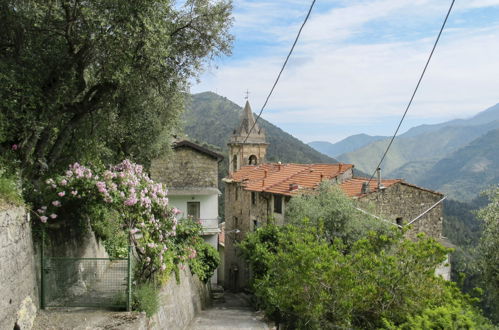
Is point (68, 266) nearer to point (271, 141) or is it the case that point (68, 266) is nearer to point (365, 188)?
point (365, 188)

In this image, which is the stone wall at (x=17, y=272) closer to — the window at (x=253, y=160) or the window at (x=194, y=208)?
the window at (x=194, y=208)

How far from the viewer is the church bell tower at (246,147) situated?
41750 mm

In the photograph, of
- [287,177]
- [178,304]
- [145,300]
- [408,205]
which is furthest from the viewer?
[287,177]

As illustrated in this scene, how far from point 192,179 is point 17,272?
20.3 m

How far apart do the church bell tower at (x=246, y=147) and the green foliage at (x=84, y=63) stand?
93.5ft

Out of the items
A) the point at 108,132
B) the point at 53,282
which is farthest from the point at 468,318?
the point at 108,132

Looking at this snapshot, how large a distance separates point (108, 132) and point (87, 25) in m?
5.27

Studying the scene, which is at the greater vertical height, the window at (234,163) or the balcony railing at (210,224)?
the window at (234,163)

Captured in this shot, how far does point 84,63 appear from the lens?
10461mm

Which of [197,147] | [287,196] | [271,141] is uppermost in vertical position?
[271,141]

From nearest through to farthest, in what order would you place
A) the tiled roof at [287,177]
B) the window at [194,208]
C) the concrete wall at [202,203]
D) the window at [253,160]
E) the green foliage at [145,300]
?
the green foliage at [145,300]
the tiled roof at [287,177]
the concrete wall at [202,203]
the window at [194,208]
the window at [253,160]

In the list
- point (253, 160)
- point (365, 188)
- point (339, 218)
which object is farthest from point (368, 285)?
point (253, 160)

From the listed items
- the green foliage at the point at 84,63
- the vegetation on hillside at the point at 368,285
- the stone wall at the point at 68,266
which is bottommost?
the vegetation on hillside at the point at 368,285

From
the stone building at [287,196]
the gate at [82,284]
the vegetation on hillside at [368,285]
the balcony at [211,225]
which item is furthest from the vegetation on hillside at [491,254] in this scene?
the balcony at [211,225]
